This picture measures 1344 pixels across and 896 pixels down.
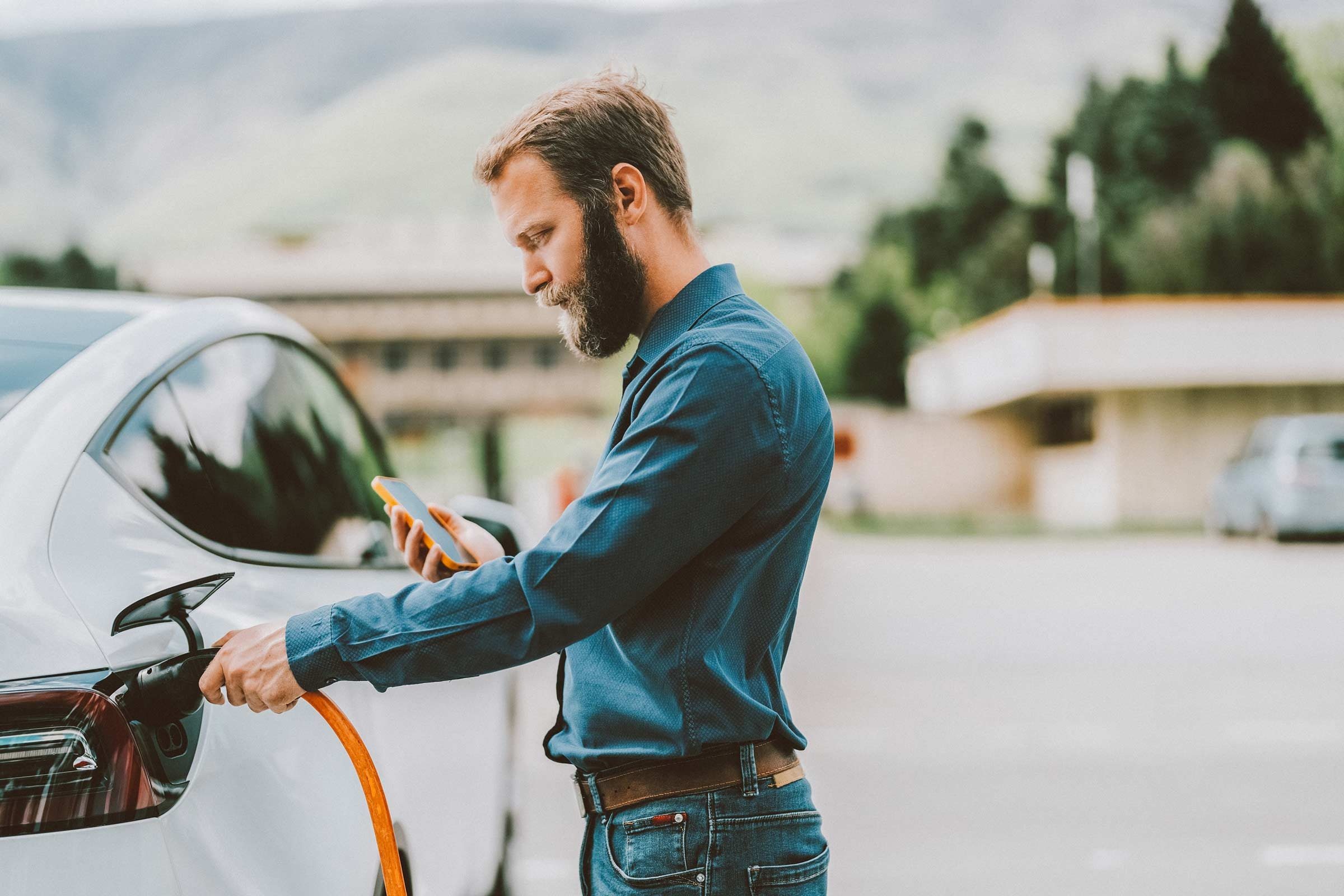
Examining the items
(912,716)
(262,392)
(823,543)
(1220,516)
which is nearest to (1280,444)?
(1220,516)

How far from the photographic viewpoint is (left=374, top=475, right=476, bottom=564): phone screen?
6.48 feet

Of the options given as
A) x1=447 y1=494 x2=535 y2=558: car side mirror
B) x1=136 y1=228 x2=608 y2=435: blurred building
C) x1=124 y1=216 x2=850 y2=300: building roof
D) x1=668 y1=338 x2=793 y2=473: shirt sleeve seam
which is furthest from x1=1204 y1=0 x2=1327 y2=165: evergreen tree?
x1=668 y1=338 x2=793 y2=473: shirt sleeve seam

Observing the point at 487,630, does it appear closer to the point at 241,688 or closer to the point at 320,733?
the point at 241,688

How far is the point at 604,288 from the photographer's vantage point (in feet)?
5.87

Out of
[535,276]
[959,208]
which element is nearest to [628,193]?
[535,276]

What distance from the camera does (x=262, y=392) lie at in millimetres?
2729

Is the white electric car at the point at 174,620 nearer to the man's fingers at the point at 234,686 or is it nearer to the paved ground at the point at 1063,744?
the man's fingers at the point at 234,686

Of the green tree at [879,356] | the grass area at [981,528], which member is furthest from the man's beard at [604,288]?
the green tree at [879,356]

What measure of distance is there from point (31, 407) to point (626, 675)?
95cm

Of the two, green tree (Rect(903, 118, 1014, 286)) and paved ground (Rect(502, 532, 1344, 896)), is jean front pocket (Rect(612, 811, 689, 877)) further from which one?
green tree (Rect(903, 118, 1014, 286))

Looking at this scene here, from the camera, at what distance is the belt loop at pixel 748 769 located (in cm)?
170

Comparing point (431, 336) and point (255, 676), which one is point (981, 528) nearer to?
point (255, 676)

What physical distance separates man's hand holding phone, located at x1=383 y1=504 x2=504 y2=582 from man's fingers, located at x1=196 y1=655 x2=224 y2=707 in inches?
13.3

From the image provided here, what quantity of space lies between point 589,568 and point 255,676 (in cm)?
44
